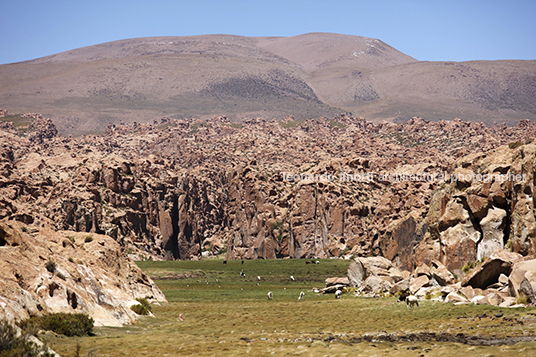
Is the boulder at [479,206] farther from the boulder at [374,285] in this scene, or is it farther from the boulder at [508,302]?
the boulder at [508,302]

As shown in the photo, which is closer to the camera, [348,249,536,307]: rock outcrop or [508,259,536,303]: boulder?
[508,259,536,303]: boulder

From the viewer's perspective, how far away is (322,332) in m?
27.2

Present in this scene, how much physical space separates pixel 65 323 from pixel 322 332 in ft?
40.9

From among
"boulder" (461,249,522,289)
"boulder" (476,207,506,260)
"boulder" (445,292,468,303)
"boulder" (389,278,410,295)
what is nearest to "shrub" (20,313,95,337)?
"boulder" (445,292,468,303)

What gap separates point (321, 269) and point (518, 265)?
71415 millimetres

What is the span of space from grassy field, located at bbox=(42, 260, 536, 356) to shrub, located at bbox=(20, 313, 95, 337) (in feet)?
1.75

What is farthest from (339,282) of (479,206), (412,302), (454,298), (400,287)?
(454,298)

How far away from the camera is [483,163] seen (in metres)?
49.4

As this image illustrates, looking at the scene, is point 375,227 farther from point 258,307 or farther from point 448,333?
point 448,333

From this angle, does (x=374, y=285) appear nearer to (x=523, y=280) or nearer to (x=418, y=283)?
(x=418, y=283)

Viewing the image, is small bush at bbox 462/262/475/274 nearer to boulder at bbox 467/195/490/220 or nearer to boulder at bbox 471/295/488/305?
boulder at bbox 467/195/490/220

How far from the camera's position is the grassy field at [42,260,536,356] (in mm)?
20156

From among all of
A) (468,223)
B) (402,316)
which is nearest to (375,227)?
(468,223)

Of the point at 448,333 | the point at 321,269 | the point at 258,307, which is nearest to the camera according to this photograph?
the point at 448,333
